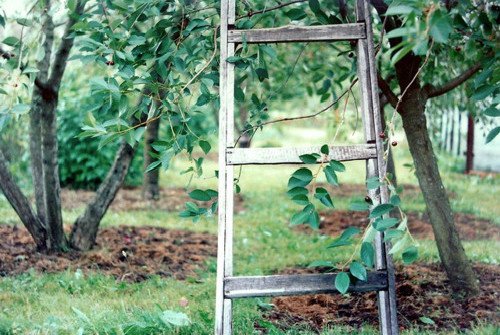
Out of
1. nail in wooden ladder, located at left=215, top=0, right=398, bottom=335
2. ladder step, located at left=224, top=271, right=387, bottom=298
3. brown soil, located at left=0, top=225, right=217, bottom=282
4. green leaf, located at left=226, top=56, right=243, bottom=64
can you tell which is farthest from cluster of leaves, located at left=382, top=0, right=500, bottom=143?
brown soil, located at left=0, top=225, right=217, bottom=282

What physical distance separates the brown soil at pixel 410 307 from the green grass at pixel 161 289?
6.4 inches

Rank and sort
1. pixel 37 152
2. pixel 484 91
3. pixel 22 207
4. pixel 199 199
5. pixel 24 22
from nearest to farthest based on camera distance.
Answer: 1. pixel 484 91
2. pixel 199 199
3. pixel 24 22
4. pixel 22 207
5. pixel 37 152

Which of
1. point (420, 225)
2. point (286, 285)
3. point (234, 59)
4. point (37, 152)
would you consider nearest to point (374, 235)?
point (286, 285)

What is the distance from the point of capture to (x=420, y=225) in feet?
21.2

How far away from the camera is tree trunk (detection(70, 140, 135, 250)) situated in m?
5.14

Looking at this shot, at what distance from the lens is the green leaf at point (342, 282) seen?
2.71 meters

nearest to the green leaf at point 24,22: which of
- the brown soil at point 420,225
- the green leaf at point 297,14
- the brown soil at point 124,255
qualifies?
the green leaf at point 297,14

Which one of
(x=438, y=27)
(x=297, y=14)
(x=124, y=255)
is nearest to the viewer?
(x=438, y=27)

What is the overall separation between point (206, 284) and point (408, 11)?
271 cm

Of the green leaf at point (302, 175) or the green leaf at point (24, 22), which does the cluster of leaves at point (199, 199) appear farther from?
the green leaf at point (24, 22)

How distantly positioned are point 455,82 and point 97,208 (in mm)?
2858

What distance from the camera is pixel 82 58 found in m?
3.23

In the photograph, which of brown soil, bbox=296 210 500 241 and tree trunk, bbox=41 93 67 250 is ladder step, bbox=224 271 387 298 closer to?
tree trunk, bbox=41 93 67 250

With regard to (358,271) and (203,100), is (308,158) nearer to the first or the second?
(358,271)
